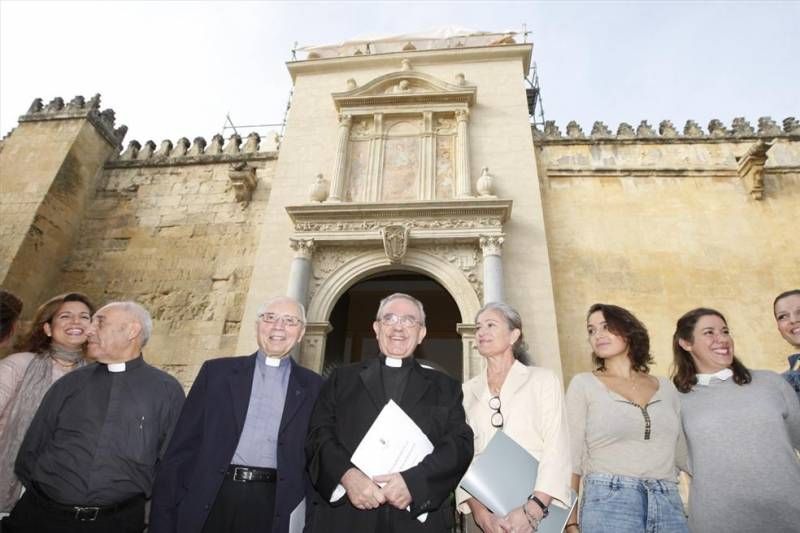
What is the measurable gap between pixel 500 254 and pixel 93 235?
27.8 ft

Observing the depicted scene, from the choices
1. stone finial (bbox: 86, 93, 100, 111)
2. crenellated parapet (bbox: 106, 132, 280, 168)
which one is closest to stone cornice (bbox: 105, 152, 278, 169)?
crenellated parapet (bbox: 106, 132, 280, 168)

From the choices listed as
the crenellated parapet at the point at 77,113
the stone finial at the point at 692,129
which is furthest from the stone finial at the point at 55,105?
the stone finial at the point at 692,129

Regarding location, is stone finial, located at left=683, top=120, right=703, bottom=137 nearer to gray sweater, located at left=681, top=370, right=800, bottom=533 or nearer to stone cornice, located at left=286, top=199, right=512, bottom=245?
stone cornice, located at left=286, top=199, right=512, bottom=245

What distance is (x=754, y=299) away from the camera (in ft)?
23.3

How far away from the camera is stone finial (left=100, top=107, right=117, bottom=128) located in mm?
9946

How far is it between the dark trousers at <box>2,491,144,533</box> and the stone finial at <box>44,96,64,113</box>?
10495 mm

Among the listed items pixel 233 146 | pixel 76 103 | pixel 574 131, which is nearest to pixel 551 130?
pixel 574 131

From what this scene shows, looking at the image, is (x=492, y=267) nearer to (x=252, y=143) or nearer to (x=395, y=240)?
(x=395, y=240)

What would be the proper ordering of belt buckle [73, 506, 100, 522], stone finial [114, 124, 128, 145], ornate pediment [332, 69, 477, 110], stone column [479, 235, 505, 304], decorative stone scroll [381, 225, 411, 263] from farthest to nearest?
stone finial [114, 124, 128, 145], ornate pediment [332, 69, 477, 110], decorative stone scroll [381, 225, 411, 263], stone column [479, 235, 505, 304], belt buckle [73, 506, 100, 522]

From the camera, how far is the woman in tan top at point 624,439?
90.6 inches

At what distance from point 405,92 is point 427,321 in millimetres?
5336

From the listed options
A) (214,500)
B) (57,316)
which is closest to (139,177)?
(57,316)

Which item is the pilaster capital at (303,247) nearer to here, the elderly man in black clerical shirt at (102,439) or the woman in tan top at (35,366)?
the woman in tan top at (35,366)

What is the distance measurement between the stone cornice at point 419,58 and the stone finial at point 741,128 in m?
4.49
